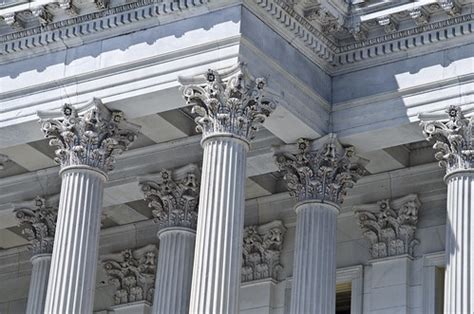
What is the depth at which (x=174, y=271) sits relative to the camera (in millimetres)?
55500

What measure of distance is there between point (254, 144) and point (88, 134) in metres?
5.69

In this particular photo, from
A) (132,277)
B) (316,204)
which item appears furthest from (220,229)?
(132,277)

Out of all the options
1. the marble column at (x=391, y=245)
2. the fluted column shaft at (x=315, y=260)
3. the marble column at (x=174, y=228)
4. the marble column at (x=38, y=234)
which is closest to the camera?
the fluted column shaft at (x=315, y=260)

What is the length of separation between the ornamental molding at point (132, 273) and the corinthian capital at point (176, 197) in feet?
13.4

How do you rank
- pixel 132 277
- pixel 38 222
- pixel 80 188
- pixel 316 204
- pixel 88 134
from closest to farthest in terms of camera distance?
pixel 80 188, pixel 88 134, pixel 316 204, pixel 38 222, pixel 132 277

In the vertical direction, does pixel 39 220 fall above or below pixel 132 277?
above

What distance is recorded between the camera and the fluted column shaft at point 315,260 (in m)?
51.8

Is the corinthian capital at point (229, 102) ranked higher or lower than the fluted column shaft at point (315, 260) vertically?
higher

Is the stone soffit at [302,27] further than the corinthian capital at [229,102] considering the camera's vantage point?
Yes

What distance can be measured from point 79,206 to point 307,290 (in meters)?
6.74

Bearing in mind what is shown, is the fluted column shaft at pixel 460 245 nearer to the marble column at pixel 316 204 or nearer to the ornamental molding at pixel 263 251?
the marble column at pixel 316 204

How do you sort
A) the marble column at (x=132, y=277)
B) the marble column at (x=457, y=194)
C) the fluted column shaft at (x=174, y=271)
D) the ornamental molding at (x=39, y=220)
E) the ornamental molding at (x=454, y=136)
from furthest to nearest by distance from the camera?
the marble column at (x=132, y=277) → the ornamental molding at (x=39, y=220) → the fluted column shaft at (x=174, y=271) → the ornamental molding at (x=454, y=136) → the marble column at (x=457, y=194)

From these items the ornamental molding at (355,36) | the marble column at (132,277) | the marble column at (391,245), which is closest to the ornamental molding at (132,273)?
the marble column at (132,277)

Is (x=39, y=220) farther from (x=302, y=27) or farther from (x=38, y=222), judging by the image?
(x=302, y=27)
